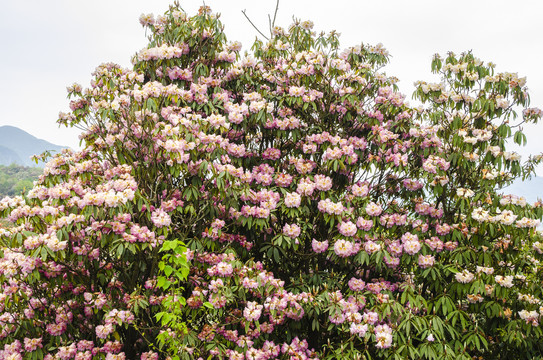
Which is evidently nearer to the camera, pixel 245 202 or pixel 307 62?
pixel 245 202

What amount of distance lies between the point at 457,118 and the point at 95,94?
443cm

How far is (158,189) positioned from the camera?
4.55m

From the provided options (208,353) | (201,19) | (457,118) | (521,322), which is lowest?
(208,353)

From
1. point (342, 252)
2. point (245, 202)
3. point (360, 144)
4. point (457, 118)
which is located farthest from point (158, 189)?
point (457, 118)

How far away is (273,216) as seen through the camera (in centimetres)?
469

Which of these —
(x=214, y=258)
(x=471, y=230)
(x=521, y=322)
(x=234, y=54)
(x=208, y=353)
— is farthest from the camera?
(x=234, y=54)

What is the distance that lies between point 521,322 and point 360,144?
8.35ft

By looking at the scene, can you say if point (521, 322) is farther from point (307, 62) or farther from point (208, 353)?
point (307, 62)

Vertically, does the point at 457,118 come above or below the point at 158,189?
above

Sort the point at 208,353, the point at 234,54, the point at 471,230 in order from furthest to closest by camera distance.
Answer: the point at 234,54 < the point at 471,230 < the point at 208,353

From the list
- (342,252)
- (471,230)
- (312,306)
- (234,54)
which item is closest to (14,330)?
(312,306)

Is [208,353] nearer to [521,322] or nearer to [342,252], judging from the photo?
[342,252]

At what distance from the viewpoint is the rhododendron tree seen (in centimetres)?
390

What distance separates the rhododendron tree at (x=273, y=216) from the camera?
390cm
